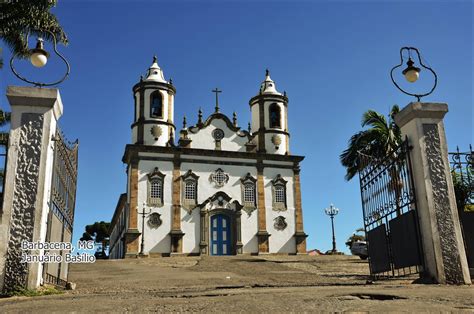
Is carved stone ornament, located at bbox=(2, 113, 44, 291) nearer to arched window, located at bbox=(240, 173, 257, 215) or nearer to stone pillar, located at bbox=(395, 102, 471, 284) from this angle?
stone pillar, located at bbox=(395, 102, 471, 284)

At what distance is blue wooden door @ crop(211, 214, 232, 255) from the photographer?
31125 millimetres

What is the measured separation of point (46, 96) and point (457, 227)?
8070mm

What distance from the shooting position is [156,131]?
32.2 meters

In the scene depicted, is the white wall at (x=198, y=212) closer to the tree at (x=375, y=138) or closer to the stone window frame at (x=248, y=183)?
the stone window frame at (x=248, y=183)

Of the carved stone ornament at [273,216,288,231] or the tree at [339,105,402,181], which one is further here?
the carved stone ornament at [273,216,288,231]

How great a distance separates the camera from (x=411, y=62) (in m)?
10.5

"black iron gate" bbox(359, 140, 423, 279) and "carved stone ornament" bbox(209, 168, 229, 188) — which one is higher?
"carved stone ornament" bbox(209, 168, 229, 188)

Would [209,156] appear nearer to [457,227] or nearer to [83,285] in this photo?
[83,285]

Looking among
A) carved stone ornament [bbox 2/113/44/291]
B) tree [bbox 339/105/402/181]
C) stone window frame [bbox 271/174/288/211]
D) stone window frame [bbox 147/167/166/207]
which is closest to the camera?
carved stone ornament [bbox 2/113/44/291]

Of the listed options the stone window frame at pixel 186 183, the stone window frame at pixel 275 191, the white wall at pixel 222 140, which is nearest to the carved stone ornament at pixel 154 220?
the stone window frame at pixel 186 183

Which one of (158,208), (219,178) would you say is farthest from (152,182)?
(219,178)

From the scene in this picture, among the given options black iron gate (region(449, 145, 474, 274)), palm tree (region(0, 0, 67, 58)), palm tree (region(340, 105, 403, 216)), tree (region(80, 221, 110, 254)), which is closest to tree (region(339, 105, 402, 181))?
palm tree (region(340, 105, 403, 216))

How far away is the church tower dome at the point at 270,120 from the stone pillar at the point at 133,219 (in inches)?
340

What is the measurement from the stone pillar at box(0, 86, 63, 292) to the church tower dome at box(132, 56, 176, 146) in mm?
22895
